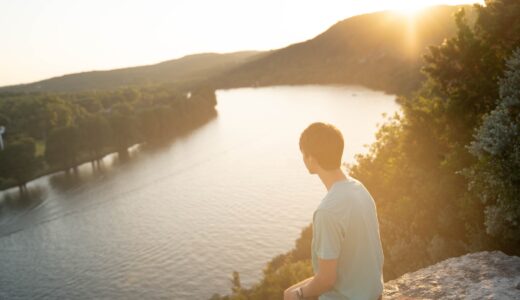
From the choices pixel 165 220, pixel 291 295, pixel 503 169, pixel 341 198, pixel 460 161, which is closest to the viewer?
pixel 341 198

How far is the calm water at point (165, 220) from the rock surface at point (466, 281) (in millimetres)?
32035

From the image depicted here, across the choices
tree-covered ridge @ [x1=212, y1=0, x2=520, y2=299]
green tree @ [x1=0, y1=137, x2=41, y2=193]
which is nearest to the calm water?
green tree @ [x1=0, y1=137, x2=41, y2=193]

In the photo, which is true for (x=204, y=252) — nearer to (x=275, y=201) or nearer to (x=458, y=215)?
(x=275, y=201)

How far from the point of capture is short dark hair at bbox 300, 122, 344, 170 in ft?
14.4

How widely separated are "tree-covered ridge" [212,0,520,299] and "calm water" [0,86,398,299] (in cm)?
1846

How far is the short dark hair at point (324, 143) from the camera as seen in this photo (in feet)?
14.4

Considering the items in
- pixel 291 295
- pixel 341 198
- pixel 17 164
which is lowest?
pixel 17 164

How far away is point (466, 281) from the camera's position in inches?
339

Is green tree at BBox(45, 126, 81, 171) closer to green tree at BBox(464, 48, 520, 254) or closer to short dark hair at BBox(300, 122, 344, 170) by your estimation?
green tree at BBox(464, 48, 520, 254)

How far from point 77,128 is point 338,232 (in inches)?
3859

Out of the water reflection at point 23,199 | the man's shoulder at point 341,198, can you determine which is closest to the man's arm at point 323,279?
the man's shoulder at point 341,198

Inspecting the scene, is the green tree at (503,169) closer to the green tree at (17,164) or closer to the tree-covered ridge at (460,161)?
the tree-covered ridge at (460,161)

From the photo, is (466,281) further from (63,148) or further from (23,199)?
(63,148)

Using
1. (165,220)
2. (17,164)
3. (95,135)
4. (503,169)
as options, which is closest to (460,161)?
(503,169)
